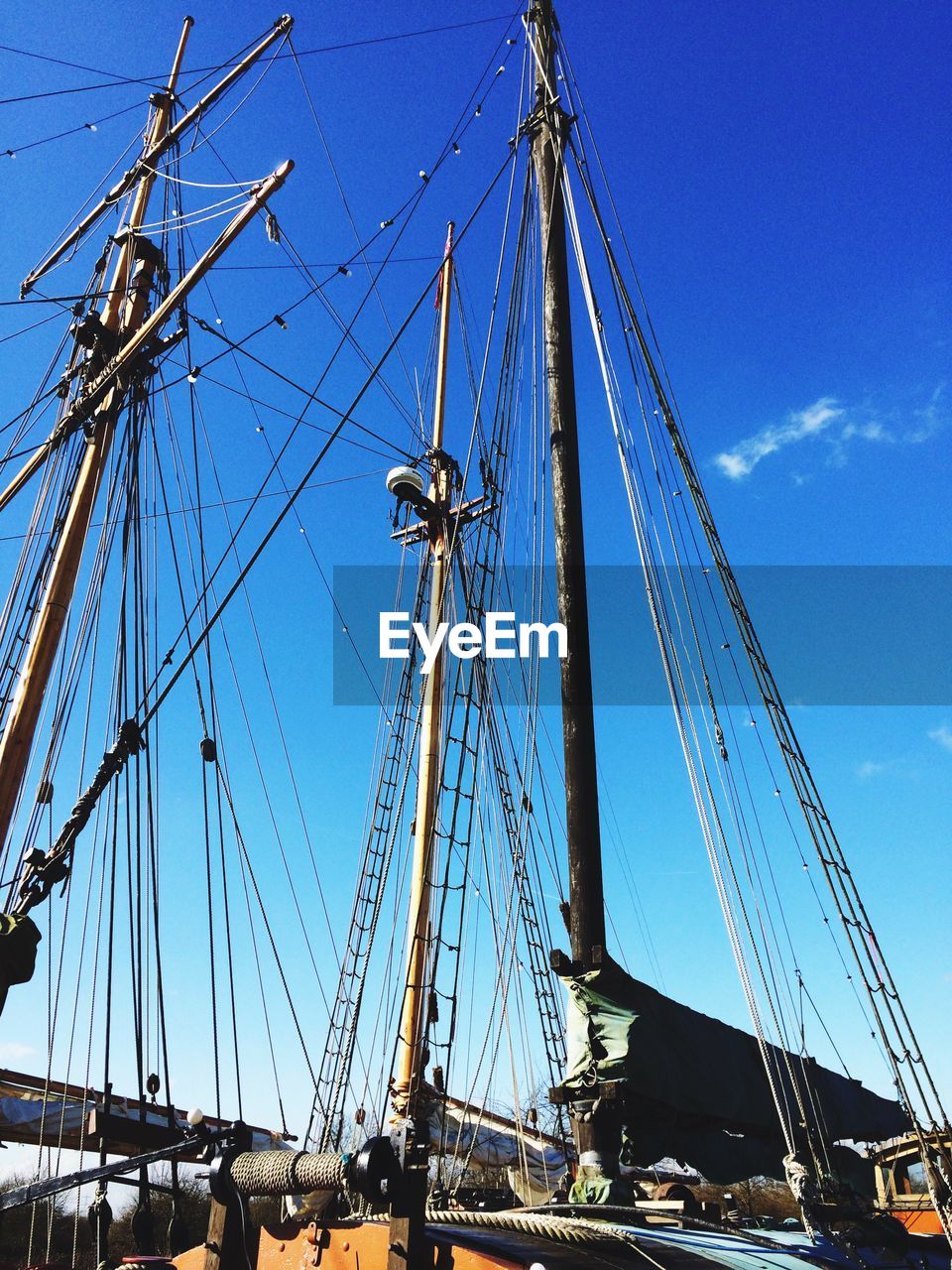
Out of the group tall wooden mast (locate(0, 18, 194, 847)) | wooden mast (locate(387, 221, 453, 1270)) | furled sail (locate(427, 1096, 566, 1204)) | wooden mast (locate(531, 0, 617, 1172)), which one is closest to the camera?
wooden mast (locate(531, 0, 617, 1172))

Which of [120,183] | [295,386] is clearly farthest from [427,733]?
[120,183]

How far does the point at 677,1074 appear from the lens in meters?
6.42

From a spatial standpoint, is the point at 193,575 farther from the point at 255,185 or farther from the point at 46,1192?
the point at 46,1192

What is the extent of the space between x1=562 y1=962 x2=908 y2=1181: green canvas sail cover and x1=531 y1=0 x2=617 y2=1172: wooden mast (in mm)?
361

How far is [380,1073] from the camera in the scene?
1509 cm

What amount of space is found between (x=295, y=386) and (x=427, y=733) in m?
9.04

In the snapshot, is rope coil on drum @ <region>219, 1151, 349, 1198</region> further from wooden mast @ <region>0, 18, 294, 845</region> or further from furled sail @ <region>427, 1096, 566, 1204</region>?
furled sail @ <region>427, 1096, 566, 1204</region>

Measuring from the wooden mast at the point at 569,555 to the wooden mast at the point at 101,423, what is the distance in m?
4.20

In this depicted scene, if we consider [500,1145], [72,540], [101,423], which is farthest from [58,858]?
[500,1145]

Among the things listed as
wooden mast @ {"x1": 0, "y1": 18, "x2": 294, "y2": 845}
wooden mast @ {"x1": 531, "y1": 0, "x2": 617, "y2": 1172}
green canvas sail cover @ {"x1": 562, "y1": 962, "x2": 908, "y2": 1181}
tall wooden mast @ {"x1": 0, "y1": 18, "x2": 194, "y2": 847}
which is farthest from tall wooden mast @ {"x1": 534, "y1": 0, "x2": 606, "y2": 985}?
tall wooden mast @ {"x1": 0, "y1": 18, "x2": 194, "y2": 847}

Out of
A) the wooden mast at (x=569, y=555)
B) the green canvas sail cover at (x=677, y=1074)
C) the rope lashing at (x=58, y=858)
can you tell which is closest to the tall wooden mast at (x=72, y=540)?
the rope lashing at (x=58, y=858)

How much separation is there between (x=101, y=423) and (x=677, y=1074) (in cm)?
1239

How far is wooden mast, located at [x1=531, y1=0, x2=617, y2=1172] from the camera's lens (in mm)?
7695

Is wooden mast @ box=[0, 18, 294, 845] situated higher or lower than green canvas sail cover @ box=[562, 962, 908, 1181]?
higher
